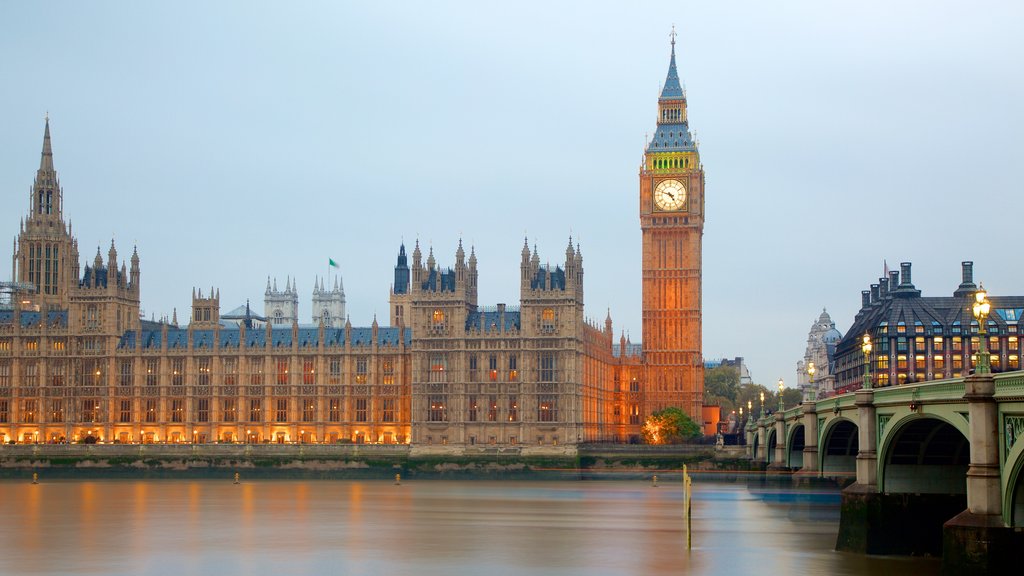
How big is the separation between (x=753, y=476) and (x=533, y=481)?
91.5 feet

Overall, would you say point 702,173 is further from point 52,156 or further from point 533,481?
point 52,156

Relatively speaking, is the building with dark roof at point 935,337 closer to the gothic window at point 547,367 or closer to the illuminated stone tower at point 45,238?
the gothic window at point 547,367

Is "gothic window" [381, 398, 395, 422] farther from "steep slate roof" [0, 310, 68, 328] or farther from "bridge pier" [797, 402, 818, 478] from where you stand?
"bridge pier" [797, 402, 818, 478]

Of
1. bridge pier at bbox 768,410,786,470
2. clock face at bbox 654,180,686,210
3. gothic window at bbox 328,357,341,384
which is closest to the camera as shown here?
bridge pier at bbox 768,410,786,470

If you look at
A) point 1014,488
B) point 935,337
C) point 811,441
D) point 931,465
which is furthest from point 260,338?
point 1014,488

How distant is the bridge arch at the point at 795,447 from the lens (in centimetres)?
9818

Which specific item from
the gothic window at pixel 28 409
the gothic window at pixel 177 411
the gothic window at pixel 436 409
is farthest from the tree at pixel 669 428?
the gothic window at pixel 28 409

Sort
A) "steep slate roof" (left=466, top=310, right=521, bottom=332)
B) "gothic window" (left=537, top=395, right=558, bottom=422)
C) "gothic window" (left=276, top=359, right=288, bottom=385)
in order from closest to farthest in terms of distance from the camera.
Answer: "gothic window" (left=537, top=395, right=558, bottom=422) < "steep slate roof" (left=466, top=310, right=521, bottom=332) < "gothic window" (left=276, top=359, right=288, bottom=385)

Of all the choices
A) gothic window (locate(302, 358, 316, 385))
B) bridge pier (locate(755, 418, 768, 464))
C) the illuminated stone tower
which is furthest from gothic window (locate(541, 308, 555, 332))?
the illuminated stone tower

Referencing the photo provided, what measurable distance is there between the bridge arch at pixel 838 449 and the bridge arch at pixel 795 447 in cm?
761

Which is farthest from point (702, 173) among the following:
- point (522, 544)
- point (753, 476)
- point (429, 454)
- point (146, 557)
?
point (146, 557)

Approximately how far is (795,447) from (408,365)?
6270 centimetres

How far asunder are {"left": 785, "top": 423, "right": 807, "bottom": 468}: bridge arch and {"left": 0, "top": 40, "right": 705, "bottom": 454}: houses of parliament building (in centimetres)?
4335

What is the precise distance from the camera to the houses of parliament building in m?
149
